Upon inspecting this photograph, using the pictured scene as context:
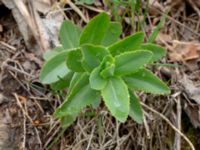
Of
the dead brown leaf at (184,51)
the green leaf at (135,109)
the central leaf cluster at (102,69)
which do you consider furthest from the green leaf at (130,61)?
the dead brown leaf at (184,51)

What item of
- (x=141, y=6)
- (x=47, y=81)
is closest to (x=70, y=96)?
(x=47, y=81)

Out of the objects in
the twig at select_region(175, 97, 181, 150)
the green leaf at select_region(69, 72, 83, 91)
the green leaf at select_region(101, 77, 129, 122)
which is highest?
the green leaf at select_region(69, 72, 83, 91)

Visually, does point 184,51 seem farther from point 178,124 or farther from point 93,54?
point 93,54

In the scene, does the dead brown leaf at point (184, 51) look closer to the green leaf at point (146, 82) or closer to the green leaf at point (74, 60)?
the green leaf at point (146, 82)

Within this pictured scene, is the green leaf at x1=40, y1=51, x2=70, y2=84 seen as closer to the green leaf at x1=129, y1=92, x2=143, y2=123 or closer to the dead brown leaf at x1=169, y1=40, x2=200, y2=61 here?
the green leaf at x1=129, y1=92, x2=143, y2=123

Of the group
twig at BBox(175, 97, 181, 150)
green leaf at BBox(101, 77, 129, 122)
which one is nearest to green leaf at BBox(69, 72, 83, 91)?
green leaf at BBox(101, 77, 129, 122)

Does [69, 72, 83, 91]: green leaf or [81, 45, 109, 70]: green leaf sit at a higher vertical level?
[81, 45, 109, 70]: green leaf
